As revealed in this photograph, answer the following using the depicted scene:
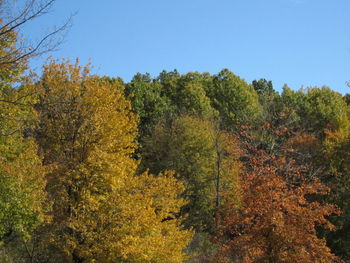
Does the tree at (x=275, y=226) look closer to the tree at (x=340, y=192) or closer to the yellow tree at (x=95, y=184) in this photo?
the yellow tree at (x=95, y=184)

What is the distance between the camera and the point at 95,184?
18141mm

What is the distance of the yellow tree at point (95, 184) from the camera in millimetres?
17188

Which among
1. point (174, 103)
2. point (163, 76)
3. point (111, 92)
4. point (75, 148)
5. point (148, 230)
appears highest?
point (163, 76)

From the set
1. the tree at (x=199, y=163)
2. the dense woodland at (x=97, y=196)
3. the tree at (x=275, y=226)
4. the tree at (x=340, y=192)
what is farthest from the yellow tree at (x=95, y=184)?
the tree at (x=199, y=163)

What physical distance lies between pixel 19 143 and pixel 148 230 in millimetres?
6964

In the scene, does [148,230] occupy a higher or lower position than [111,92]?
lower

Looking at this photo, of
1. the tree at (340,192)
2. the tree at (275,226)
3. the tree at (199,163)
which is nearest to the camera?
the tree at (275,226)

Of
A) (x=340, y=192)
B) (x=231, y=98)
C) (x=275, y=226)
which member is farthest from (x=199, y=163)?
(x=275, y=226)

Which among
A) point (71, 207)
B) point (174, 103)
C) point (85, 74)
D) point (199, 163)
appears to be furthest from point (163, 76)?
point (71, 207)

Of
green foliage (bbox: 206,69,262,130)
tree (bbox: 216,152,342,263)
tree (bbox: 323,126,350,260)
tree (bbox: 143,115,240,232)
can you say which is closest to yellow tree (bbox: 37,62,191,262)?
tree (bbox: 216,152,342,263)

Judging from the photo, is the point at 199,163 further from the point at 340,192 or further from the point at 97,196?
the point at 97,196

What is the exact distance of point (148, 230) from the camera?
59.2 feet

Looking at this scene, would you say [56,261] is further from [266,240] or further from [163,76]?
[163,76]

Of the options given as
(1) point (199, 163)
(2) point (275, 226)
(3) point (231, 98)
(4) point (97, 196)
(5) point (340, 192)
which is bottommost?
(2) point (275, 226)
